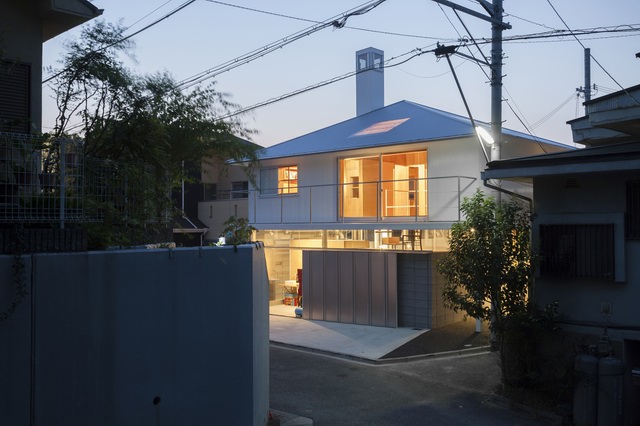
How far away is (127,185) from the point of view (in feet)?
26.8

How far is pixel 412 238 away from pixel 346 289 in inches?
107

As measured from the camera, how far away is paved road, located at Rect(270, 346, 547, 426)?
10.4 metres

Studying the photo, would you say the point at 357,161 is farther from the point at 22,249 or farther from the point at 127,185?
the point at 22,249

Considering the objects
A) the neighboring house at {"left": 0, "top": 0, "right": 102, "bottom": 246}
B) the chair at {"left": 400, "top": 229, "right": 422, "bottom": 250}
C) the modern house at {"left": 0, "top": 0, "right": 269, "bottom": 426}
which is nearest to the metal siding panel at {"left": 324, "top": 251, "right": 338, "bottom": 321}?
the chair at {"left": 400, "top": 229, "right": 422, "bottom": 250}

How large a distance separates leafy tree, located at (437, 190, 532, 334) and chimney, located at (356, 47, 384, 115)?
39.7 feet

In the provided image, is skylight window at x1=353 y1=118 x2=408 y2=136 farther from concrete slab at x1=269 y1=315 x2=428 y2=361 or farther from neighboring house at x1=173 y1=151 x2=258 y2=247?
neighboring house at x1=173 y1=151 x2=258 y2=247

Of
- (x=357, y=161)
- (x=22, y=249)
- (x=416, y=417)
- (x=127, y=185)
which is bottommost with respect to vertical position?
(x=416, y=417)

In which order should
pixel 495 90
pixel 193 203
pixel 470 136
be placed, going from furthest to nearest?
pixel 193 203 → pixel 470 136 → pixel 495 90

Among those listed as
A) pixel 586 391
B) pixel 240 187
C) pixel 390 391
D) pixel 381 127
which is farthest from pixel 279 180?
pixel 586 391

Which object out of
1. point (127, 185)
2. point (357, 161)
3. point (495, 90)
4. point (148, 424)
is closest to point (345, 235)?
point (357, 161)

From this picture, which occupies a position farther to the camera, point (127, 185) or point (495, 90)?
point (495, 90)

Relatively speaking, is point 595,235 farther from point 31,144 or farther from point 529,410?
point 31,144

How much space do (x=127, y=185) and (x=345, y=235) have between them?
1290cm

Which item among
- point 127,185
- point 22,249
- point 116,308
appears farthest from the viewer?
point 127,185
